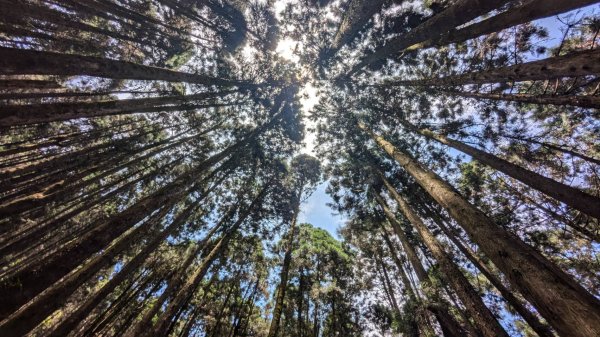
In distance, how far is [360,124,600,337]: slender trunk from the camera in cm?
265

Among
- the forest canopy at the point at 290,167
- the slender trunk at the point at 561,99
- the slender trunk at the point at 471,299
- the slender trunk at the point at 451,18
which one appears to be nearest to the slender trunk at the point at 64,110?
the forest canopy at the point at 290,167

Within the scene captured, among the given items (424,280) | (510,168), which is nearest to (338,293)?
(424,280)

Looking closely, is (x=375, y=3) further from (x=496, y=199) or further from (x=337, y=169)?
(x=496, y=199)

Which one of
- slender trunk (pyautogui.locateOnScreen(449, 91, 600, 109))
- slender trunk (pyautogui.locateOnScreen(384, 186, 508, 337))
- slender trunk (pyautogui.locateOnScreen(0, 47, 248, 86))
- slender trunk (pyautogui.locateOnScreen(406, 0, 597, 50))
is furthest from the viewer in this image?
slender trunk (pyautogui.locateOnScreen(449, 91, 600, 109))

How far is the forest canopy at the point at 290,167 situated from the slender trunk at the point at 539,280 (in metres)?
0.02

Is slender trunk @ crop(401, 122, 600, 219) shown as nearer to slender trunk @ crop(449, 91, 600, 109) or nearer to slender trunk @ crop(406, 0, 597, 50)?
slender trunk @ crop(449, 91, 600, 109)

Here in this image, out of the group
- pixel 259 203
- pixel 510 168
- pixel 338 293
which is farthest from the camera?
pixel 338 293

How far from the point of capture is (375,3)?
11070mm

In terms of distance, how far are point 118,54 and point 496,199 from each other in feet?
64.7

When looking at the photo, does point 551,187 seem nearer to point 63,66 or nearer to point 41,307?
point 41,307

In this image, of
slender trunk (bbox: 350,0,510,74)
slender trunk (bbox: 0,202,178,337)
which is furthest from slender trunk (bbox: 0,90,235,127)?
slender trunk (bbox: 350,0,510,74)

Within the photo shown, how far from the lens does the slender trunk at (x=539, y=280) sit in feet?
8.69

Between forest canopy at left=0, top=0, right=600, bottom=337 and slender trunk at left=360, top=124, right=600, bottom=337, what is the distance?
25 mm

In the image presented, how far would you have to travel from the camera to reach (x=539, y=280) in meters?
3.19
